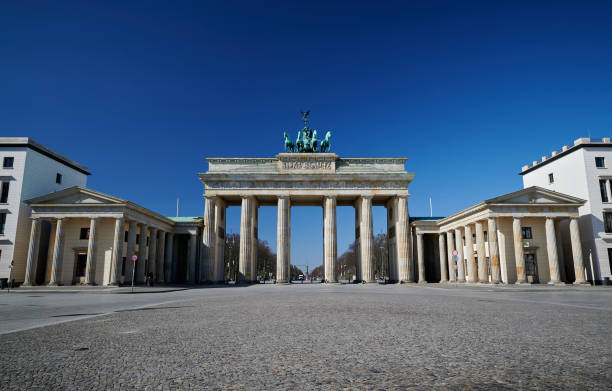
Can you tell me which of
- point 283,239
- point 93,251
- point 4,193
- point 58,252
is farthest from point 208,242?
point 4,193

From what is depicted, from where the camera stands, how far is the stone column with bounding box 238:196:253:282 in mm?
51062

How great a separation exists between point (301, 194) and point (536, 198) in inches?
1135

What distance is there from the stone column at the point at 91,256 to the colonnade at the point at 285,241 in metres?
14.4

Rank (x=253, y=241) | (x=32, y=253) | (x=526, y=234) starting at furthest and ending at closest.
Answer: (x=253, y=241) → (x=526, y=234) → (x=32, y=253)

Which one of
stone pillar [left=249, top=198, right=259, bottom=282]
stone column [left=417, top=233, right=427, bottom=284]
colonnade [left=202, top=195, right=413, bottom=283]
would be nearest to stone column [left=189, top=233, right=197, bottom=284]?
colonnade [left=202, top=195, right=413, bottom=283]

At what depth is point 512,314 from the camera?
A: 11828 millimetres

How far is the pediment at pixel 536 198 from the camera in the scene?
40.7 m

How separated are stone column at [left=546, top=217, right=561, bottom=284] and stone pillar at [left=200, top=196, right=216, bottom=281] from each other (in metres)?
41.4

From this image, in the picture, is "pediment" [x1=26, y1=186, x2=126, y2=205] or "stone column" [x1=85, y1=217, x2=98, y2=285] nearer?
"stone column" [x1=85, y1=217, x2=98, y2=285]

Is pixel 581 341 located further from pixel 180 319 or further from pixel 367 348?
pixel 180 319

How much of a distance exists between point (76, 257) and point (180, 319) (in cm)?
3900

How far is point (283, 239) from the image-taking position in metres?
52.3

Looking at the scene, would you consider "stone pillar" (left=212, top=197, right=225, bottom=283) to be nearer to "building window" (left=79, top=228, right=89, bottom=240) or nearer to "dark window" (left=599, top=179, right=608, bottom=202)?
"building window" (left=79, top=228, right=89, bottom=240)

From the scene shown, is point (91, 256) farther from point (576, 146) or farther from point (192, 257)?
point (576, 146)
